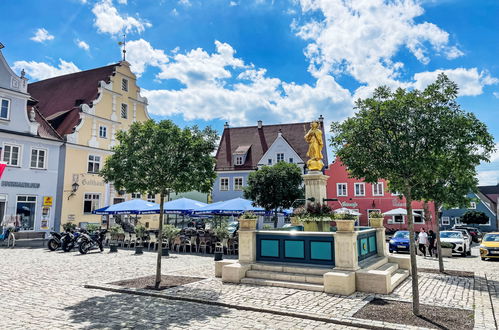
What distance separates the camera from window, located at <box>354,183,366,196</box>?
1641 inches

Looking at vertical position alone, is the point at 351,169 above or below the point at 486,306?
above

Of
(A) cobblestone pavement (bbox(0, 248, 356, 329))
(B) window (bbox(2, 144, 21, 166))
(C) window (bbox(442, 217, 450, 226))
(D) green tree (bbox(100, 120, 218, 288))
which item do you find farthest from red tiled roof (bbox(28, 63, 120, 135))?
(C) window (bbox(442, 217, 450, 226))

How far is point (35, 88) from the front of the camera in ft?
133

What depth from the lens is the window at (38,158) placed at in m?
26.7

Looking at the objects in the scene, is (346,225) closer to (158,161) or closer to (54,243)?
(158,161)

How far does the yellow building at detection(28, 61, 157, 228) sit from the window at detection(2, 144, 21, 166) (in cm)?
335

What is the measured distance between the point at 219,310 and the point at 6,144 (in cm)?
2393

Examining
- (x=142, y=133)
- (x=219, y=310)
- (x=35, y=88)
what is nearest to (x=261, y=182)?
(x=142, y=133)

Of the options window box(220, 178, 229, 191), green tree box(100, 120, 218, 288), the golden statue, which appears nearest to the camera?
green tree box(100, 120, 218, 288)

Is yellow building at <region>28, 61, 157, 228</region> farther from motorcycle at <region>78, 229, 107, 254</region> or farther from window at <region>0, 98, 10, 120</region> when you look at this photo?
motorcycle at <region>78, 229, 107, 254</region>

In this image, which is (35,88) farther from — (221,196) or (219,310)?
(219,310)

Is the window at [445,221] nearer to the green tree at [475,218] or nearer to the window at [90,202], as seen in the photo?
the green tree at [475,218]

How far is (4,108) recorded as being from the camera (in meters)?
25.4

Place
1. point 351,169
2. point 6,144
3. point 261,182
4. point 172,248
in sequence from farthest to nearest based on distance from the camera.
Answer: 1. point 261,182
2. point 6,144
3. point 172,248
4. point 351,169
